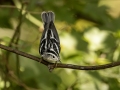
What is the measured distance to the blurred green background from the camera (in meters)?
1.58

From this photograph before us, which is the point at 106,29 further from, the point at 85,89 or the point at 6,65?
the point at 6,65

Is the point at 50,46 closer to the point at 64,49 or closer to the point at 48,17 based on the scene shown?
the point at 48,17

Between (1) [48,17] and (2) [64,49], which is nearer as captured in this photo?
(1) [48,17]

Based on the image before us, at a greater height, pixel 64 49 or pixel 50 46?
pixel 64 49

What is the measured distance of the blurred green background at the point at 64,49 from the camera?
1576mm

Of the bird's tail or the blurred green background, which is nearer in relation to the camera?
the bird's tail

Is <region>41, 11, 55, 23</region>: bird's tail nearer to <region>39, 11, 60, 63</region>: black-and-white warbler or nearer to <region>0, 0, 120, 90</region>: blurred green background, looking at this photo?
<region>39, 11, 60, 63</region>: black-and-white warbler

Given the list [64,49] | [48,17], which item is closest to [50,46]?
[48,17]

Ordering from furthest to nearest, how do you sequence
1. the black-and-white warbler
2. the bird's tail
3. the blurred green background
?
the blurred green background → the bird's tail → the black-and-white warbler

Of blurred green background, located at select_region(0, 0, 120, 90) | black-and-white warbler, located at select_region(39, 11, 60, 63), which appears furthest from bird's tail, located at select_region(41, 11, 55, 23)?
blurred green background, located at select_region(0, 0, 120, 90)

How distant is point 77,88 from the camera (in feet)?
5.40

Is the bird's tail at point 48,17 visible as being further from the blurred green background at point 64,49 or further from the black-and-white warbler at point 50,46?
the blurred green background at point 64,49

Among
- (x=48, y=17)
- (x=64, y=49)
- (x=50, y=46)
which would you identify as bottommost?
(x=50, y=46)

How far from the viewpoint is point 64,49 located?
1824 millimetres
